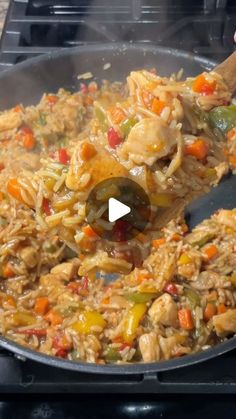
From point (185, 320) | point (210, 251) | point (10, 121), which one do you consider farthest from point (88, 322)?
point (10, 121)

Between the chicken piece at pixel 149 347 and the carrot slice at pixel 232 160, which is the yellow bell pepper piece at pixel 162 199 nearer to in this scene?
the chicken piece at pixel 149 347

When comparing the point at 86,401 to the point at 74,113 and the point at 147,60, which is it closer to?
the point at 74,113

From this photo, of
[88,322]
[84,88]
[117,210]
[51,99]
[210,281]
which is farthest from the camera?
[84,88]

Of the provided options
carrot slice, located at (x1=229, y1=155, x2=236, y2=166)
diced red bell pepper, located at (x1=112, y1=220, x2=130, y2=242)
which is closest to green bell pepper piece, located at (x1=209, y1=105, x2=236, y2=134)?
carrot slice, located at (x1=229, y1=155, x2=236, y2=166)

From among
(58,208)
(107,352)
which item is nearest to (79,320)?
(107,352)

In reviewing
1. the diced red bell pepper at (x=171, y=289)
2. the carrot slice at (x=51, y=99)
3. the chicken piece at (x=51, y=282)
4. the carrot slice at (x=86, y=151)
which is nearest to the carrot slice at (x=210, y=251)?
the diced red bell pepper at (x=171, y=289)

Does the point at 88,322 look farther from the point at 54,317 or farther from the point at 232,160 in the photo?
the point at 232,160

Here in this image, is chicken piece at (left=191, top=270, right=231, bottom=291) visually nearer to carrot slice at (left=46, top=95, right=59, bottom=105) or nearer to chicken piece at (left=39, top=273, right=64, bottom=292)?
chicken piece at (left=39, top=273, right=64, bottom=292)
